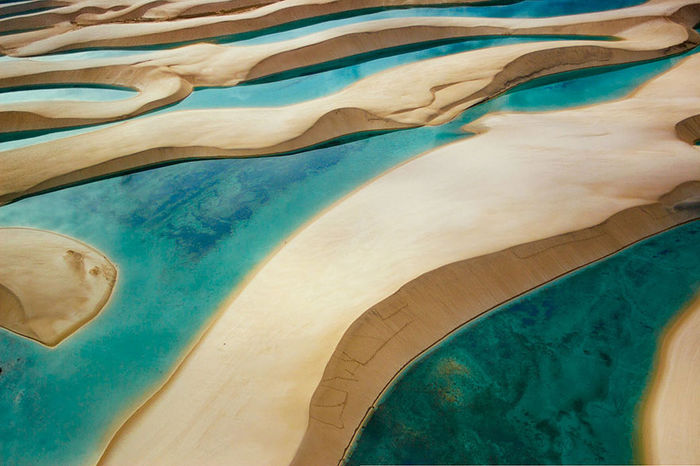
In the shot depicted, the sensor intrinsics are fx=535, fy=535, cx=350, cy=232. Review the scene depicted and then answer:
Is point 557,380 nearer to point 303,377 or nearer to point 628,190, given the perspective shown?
point 303,377

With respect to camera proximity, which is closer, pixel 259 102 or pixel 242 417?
pixel 242 417

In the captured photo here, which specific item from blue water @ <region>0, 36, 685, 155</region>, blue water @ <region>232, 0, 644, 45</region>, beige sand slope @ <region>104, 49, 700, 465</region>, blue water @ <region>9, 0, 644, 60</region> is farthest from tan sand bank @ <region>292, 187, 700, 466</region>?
blue water @ <region>9, 0, 644, 60</region>

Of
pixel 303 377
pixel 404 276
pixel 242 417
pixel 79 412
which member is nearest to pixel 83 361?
pixel 79 412

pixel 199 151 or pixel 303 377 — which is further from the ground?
pixel 199 151

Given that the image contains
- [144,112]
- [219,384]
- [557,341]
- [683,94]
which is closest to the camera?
[219,384]

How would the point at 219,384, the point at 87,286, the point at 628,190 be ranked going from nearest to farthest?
1. the point at 219,384
2. the point at 87,286
3. the point at 628,190

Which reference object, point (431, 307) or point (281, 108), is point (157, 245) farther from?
point (281, 108)

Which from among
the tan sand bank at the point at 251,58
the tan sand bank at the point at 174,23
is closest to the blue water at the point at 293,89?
the tan sand bank at the point at 251,58
